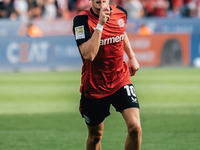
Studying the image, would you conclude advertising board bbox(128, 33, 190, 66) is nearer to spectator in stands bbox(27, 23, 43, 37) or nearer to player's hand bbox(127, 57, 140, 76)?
spectator in stands bbox(27, 23, 43, 37)

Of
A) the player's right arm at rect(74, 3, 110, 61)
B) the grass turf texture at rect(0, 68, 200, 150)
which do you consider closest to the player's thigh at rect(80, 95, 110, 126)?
the player's right arm at rect(74, 3, 110, 61)

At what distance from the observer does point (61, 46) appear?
76.7 feet

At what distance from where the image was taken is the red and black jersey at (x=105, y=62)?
6.34m

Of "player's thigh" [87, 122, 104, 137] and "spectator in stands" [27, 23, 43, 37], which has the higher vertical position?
"player's thigh" [87, 122, 104, 137]

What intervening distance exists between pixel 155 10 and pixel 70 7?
442cm

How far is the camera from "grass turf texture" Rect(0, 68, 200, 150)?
860 centimetres

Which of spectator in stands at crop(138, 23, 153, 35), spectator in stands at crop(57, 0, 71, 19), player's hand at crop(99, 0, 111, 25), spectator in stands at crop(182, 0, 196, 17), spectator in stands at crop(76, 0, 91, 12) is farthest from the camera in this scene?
spectator in stands at crop(182, 0, 196, 17)

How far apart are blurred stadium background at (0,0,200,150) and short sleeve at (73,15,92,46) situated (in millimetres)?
2457

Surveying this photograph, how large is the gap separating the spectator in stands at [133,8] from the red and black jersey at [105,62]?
22.5 m

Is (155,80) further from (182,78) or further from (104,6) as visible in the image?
(104,6)

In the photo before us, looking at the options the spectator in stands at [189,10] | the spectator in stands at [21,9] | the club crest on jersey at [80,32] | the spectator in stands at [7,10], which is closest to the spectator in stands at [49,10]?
the spectator in stands at [21,9]

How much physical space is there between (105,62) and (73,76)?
46.7ft

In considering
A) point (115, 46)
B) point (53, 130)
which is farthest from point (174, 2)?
point (115, 46)

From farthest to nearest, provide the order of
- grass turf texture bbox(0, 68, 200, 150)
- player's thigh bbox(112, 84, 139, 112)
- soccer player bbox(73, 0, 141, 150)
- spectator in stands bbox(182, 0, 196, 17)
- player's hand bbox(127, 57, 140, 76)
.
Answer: spectator in stands bbox(182, 0, 196, 17), grass turf texture bbox(0, 68, 200, 150), player's hand bbox(127, 57, 140, 76), player's thigh bbox(112, 84, 139, 112), soccer player bbox(73, 0, 141, 150)
